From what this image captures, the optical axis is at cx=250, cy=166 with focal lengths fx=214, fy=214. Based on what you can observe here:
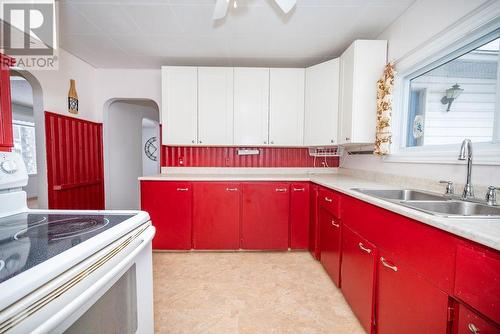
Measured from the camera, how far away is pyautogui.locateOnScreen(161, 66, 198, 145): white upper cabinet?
263 centimetres

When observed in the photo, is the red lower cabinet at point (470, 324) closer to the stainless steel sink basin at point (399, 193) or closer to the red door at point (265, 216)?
the stainless steel sink basin at point (399, 193)

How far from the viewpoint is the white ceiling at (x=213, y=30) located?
1747 millimetres

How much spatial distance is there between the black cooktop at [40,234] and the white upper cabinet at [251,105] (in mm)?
1930

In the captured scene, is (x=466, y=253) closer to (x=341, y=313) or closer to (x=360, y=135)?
(x=341, y=313)

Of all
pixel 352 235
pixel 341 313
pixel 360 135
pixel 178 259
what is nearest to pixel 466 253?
pixel 352 235

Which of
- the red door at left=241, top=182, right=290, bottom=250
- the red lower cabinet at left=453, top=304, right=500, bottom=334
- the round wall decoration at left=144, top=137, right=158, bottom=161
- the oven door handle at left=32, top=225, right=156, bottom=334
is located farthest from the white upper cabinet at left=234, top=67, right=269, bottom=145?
the round wall decoration at left=144, top=137, right=158, bottom=161

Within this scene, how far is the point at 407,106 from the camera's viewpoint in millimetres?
1951

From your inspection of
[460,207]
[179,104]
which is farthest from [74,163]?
[460,207]

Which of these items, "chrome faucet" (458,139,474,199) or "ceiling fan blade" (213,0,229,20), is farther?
"ceiling fan blade" (213,0,229,20)

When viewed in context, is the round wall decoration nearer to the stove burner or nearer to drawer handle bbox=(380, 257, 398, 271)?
the stove burner

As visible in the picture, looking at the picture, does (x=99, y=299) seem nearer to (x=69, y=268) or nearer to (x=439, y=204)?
(x=69, y=268)

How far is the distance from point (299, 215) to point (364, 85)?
59.2 inches

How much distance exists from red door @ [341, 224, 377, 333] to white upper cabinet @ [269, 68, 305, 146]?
140 centimetres

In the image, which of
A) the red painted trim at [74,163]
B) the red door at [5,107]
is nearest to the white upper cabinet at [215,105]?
the red painted trim at [74,163]
